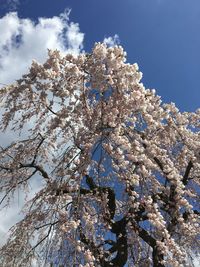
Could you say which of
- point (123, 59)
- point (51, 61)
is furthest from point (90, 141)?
point (51, 61)

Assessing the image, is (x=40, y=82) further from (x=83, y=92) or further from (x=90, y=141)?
(x=90, y=141)

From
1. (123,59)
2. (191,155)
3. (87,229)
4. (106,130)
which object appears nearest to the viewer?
(87,229)

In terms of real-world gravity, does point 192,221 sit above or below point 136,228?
above

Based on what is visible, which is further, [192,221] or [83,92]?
[192,221]

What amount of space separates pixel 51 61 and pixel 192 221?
147 inches

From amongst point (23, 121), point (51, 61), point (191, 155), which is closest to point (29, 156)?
point (23, 121)

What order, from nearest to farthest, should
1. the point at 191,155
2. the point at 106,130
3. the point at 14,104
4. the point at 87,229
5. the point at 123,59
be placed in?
the point at 87,229 → the point at 106,130 → the point at 123,59 → the point at 14,104 → the point at 191,155

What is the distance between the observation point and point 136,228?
7641mm

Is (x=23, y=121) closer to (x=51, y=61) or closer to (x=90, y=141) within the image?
(x=51, y=61)

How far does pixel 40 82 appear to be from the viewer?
7.55 meters

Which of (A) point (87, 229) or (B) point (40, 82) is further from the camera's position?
(B) point (40, 82)

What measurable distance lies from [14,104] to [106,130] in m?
1.87

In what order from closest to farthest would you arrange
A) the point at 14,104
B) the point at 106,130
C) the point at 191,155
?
the point at 106,130 → the point at 14,104 → the point at 191,155

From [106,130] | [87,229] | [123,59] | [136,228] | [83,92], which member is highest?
[123,59]
